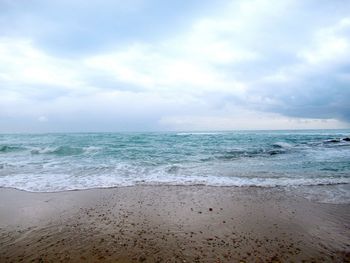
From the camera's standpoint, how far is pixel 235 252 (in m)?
3.71

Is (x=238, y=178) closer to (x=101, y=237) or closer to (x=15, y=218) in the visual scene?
(x=101, y=237)

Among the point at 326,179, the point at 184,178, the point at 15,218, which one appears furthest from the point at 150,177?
the point at 326,179

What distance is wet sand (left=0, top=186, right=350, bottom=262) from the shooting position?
365 cm

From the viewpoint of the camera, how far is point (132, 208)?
5809 millimetres

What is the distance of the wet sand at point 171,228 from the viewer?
12.0 feet

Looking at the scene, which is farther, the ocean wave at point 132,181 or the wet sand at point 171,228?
the ocean wave at point 132,181

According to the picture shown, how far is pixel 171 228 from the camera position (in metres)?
4.60

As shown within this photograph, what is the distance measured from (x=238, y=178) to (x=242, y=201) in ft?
10.0

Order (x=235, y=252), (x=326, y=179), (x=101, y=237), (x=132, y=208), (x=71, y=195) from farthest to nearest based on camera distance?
1. (x=326, y=179)
2. (x=71, y=195)
3. (x=132, y=208)
4. (x=101, y=237)
5. (x=235, y=252)

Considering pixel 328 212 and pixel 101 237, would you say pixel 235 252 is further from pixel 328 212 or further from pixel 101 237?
pixel 328 212

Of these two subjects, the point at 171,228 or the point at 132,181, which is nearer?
the point at 171,228

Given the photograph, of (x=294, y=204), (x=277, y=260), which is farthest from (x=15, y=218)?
(x=294, y=204)

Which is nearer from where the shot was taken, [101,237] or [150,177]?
[101,237]

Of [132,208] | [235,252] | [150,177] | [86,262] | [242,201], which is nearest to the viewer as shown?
[86,262]
